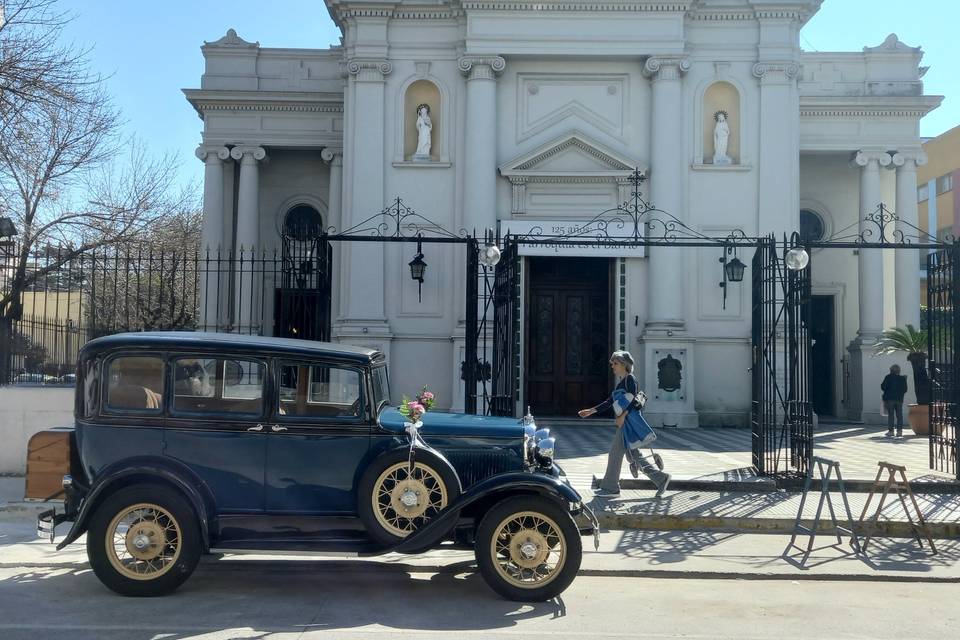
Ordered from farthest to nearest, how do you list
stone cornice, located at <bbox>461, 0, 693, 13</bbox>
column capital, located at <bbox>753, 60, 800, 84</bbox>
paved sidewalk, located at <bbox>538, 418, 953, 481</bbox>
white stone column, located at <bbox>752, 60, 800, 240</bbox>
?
1. column capital, located at <bbox>753, 60, 800, 84</bbox>
2. white stone column, located at <bbox>752, 60, 800, 240</bbox>
3. stone cornice, located at <bbox>461, 0, 693, 13</bbox>
4. paved sidewalk, located at <bbox>538, 418, 953, 481</bbox>

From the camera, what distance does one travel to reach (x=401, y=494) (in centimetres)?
678

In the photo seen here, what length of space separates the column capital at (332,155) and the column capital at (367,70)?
261 centimetres

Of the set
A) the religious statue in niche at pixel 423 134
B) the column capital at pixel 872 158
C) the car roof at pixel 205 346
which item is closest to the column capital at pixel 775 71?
the column capital at pixel 872 158

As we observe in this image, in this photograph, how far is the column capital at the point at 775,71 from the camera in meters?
Answer: 20.4

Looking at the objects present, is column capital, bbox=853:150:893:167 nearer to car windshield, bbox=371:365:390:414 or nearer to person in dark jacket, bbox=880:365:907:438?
person in dark jacket, bbox=880:365:907:438

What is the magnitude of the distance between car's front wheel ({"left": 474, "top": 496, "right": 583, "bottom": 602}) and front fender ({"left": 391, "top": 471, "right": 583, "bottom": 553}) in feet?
0.29

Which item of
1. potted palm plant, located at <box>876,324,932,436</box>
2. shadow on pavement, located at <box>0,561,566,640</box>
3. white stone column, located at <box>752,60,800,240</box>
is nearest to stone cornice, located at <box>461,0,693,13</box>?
white stone column, located at <box>752,60,800,240</box>

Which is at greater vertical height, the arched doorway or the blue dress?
the arched doorway

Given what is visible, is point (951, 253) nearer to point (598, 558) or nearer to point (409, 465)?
point (598, 558)

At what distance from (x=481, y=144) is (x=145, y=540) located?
14704 mm

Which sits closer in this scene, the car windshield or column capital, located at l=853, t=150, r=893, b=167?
the car windshield

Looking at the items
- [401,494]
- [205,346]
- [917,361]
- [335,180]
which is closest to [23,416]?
[205,346]

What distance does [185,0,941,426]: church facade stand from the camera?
1998 centimetres

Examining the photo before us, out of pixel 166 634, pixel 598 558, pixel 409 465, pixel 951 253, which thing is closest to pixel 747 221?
pixel 951 253
